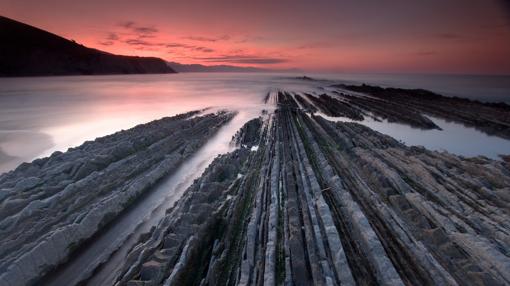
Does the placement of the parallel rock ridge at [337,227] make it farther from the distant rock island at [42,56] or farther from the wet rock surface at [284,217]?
the distant rock island at [42,56]

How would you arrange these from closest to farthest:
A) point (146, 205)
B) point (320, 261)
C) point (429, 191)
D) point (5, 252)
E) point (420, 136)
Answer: point (320, 261) → point (5, 252) → point (429, 191) → point (146, 205) → point (420, 136)

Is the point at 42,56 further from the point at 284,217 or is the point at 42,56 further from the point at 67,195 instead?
the point at 284,217

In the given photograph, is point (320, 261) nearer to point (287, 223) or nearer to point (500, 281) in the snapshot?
point (287, 223)

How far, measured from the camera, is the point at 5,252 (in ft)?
25.3

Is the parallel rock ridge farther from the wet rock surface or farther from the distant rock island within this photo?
the distant rock island

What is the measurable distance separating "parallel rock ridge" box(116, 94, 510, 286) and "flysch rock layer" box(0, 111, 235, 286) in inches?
87.9

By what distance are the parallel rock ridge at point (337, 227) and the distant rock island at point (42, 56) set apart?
Result: 159 metres

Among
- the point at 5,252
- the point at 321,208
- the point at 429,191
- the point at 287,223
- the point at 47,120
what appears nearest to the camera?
the point at 5,252

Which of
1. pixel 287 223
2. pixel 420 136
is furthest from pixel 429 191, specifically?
pixel 420 136

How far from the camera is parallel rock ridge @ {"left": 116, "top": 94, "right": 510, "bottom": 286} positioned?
6871 millimetres

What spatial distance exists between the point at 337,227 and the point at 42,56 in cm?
17724

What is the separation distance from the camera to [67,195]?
1055cm

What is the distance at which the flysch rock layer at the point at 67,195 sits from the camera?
7828 millimetres

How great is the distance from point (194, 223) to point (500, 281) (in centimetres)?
767
